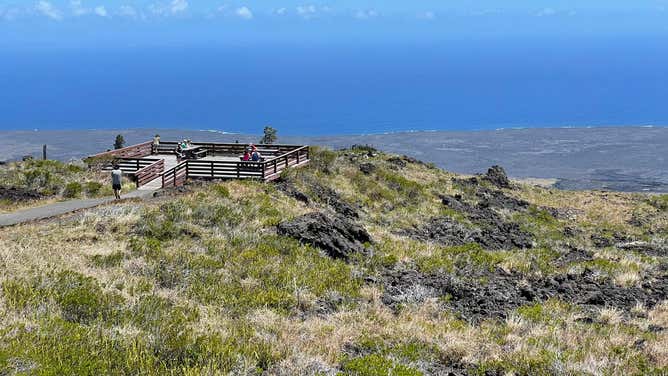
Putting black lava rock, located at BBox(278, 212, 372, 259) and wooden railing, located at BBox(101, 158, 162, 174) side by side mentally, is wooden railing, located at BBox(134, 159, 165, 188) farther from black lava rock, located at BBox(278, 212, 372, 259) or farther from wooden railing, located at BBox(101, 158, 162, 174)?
black lava rock, located at BBox(278, 212, 372, 259)

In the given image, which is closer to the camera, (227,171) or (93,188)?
(93,188)

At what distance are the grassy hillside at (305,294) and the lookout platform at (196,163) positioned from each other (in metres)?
2.01

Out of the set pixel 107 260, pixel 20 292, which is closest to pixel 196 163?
pixel 107 260

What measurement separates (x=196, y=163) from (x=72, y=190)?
233 inches

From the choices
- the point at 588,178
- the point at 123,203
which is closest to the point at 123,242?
the point at 123,203

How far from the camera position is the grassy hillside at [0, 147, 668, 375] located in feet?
29.1

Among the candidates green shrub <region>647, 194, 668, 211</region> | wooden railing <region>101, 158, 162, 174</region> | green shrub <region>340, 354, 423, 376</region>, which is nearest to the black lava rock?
green shrub <region>340, 354, 423, 376</region>

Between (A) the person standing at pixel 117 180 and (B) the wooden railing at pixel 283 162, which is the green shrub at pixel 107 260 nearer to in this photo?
(A) the person standing at pixel 117 180

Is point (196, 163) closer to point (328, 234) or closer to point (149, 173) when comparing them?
point (149, 173)

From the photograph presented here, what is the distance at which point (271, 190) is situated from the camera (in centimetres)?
2691

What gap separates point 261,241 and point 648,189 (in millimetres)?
89966

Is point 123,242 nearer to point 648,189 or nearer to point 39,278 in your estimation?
point 39,278

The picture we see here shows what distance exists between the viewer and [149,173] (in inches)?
1176

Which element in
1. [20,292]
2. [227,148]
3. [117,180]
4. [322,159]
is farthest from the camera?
[227,148]
